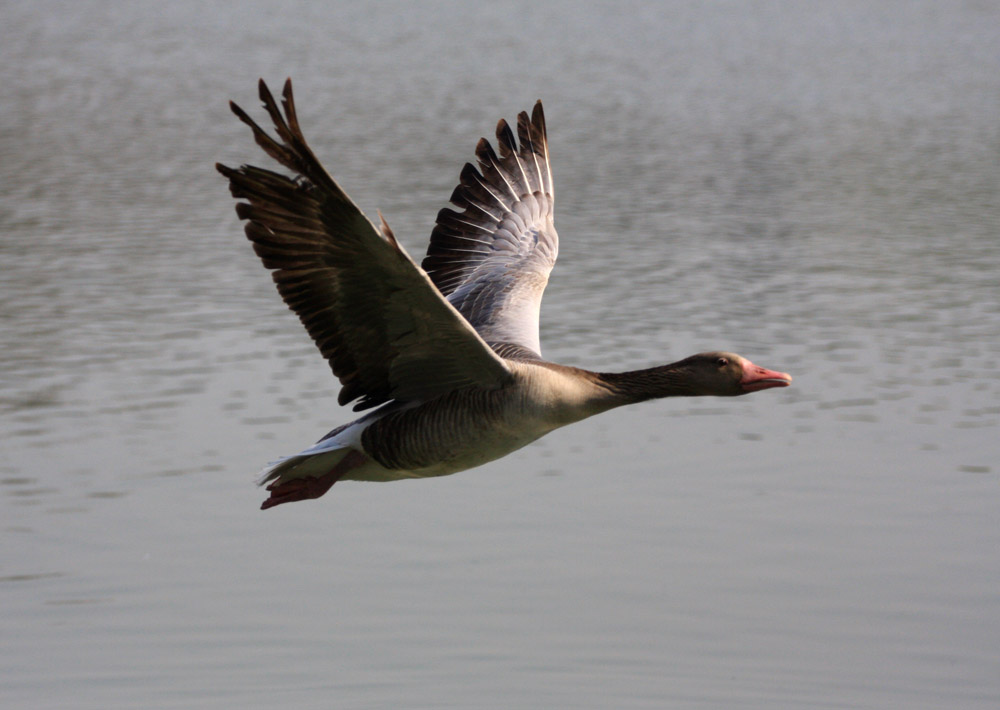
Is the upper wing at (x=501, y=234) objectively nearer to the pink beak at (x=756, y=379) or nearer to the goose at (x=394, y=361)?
the goose at (x=394, y=361)

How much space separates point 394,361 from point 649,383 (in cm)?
144

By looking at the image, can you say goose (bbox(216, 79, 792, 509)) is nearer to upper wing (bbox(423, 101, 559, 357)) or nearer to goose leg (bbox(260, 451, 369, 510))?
goose leg (bbox(260, 451, 369, 510))

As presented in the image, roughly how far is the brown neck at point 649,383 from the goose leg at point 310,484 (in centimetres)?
145

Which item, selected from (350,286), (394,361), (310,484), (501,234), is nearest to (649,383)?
(394,361)

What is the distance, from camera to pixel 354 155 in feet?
105

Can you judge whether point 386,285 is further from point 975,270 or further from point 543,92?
point 543,92

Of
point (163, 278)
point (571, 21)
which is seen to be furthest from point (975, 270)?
point (571, 21)

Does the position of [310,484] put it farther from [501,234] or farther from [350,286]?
[501,234]

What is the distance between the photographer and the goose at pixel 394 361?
6.89m

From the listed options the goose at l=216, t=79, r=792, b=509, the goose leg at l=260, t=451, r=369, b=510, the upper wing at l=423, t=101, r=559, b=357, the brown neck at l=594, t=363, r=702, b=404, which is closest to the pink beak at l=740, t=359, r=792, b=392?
the goose at l=216, t=79, r=792, b=509

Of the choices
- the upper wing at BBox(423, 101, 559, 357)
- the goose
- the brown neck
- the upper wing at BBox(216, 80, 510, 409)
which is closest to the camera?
the upper wing at BBox(216, 80, 510, 409)

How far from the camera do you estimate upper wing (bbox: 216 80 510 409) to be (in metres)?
6.70

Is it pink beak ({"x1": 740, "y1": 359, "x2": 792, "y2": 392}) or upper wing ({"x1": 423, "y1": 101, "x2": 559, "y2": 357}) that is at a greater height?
upper wing ({"x1": 423, "y1": 101, "x2": 559, "y2": 357})

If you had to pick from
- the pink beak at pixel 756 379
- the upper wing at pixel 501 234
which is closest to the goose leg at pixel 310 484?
the upper wing at pixel 501 234
